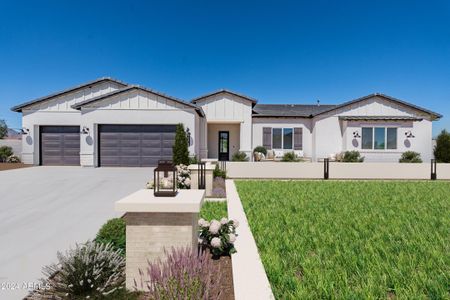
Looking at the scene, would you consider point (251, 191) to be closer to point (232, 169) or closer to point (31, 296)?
point (232, 169)

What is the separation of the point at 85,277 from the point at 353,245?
13.8ft

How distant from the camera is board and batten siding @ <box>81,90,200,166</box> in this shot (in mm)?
17812

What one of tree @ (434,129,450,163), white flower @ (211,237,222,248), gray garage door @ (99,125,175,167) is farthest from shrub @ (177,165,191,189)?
tree @ (434,129,450,163)

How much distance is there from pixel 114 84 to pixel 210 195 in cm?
1608

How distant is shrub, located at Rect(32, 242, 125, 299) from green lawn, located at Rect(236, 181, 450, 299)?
193 centimetres

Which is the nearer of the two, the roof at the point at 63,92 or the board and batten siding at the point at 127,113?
the board and batten siding at the point at 127,113

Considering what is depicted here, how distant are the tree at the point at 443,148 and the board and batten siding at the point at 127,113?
19.4 meters

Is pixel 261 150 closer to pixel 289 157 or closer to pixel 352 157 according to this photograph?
pixel 289 157

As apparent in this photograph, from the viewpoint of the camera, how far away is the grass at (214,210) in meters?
6.48

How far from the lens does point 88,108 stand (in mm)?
17844

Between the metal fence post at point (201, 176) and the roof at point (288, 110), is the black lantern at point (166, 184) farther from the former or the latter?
the roof at point (288, 110)

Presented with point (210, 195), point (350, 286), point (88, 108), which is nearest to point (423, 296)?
point (350, 286)

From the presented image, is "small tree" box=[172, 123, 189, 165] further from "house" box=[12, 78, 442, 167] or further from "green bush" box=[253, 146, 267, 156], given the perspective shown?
"green bush" box=[253, 146, 267, 156]

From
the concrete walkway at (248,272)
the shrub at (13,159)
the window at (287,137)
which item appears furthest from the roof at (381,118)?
the shrub at (13,159)
